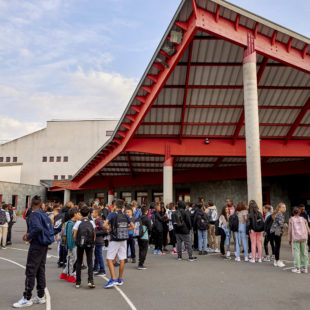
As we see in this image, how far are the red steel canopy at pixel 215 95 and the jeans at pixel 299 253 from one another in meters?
8.99

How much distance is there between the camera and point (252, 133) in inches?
553

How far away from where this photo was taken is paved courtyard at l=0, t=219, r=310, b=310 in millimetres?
5486

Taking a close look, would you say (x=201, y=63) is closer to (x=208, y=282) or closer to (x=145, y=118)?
(x=145, y=118)

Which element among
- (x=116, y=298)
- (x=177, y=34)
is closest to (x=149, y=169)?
(x=177, y=34)

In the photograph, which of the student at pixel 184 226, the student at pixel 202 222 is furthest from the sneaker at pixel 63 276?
the student at pixel 202 222

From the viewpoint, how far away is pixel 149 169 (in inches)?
1114

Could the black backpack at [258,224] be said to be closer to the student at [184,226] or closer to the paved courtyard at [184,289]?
the paved courtyard at [184,289]

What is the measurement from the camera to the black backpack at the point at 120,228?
6.88 meters

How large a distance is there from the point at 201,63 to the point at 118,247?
11.7m

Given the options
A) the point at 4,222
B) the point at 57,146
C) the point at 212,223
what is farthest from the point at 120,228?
the point at 57,146

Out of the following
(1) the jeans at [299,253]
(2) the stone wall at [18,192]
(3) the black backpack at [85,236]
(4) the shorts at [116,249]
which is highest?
(2) the stone wall at [18,192]

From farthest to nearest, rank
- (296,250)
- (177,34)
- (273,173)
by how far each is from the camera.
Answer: (273,173)
(177,34)
(296,250)

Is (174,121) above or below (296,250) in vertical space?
above

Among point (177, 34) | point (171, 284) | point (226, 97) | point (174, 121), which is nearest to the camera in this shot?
point (171, 284)
